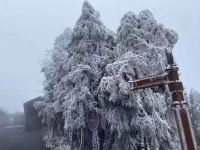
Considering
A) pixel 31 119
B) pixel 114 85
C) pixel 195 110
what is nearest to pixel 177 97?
pixel 114 85

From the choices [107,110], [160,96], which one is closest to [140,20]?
[160,96]

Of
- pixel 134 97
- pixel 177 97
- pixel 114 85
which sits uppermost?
pixel 114 85

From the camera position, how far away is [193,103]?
41.4m

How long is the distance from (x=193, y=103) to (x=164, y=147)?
92.7ft

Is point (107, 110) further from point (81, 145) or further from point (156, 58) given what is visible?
point (156, 58)

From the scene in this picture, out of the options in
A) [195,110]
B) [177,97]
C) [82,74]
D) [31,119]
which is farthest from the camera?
[195,110]

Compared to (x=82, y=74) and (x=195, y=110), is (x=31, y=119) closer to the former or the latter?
(x=82, y=74)

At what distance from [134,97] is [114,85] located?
111 cm

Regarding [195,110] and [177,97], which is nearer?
[177,97]

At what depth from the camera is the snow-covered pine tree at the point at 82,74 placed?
14516 mm

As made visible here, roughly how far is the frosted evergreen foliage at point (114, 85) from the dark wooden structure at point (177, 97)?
31.0 ft

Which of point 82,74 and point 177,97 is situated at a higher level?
point 82,74

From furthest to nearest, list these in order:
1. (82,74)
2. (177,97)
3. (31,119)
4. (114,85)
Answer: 1. (31,119)
2. (82,74)
3. (114,85)
4. (177,97)

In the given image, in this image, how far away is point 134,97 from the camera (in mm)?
13695
